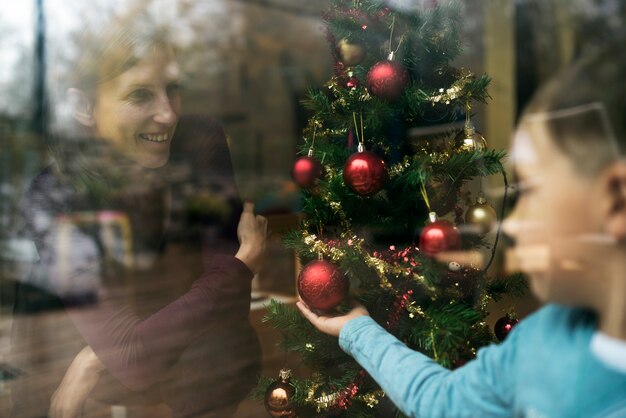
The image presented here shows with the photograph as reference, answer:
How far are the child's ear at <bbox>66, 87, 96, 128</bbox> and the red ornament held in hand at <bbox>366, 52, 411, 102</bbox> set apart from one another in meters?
0.65

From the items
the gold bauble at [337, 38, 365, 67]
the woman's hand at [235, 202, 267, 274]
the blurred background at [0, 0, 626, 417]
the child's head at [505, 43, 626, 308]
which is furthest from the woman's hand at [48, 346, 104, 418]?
the child's head at [505, 43, 626, 308]

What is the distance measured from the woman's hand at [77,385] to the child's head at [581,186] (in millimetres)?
1056

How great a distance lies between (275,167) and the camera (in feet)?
6.41

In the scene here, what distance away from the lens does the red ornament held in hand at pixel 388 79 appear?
112 centimetres

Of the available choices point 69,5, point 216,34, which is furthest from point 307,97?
point 216,34

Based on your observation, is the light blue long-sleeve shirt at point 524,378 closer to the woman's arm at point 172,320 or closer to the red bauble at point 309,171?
the red bauble at point 309,171

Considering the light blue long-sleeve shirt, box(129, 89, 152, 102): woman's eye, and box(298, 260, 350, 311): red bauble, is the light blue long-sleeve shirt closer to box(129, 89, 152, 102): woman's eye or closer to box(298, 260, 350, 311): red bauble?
box(298, 260, 350, 311): red bauble

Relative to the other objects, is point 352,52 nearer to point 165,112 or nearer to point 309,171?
point 309,171

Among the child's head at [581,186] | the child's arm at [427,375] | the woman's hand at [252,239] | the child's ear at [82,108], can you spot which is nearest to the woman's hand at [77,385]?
the woman's hand at [252,239]

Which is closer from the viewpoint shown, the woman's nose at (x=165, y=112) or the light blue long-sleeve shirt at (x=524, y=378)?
the light blue long-sleeve shirt at (x=524, y=378)

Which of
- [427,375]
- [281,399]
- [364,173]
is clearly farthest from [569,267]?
[281,399]

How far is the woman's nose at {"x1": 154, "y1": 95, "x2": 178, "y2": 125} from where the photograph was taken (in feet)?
4.51

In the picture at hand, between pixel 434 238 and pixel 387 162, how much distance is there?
9.1 inches

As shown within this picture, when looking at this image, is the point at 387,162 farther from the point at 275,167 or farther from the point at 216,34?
the point at 216,34
